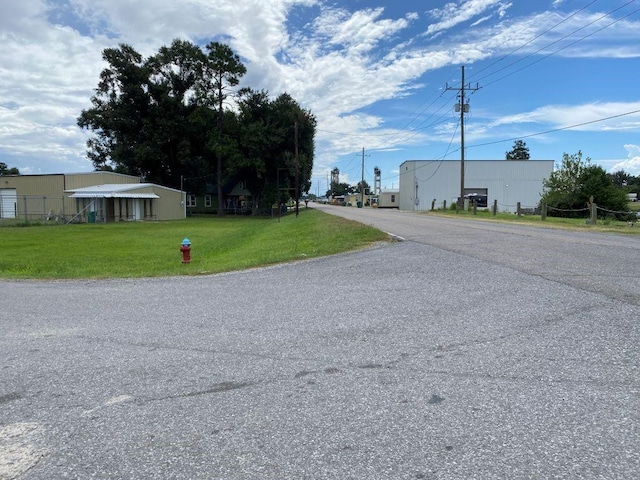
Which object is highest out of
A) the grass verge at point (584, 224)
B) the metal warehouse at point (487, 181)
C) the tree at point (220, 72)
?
the tree at point (220, 72)

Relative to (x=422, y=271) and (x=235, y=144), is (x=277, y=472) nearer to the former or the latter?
(x=422, y=271)

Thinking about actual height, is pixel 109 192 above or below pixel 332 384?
above

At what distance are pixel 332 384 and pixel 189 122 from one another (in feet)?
178

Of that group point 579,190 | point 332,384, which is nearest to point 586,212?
point 579,190

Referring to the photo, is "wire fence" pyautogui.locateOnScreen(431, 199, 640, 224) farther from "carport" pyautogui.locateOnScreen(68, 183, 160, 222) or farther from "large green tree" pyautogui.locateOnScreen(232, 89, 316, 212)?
"carport" pyautogui.locateOnScreen(68, 183, 160, 222)

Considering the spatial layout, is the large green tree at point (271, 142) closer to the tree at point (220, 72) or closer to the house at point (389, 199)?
the tree at point (220, 72)

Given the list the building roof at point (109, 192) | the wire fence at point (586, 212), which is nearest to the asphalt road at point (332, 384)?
A: the wire fence at point (586, 212)

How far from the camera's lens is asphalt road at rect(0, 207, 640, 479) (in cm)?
274

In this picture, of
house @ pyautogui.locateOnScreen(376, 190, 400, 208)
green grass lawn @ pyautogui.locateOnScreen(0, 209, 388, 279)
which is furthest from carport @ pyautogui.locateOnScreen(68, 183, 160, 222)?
house @ pyautogui.locateOnScreen(376, 190, 400, 208)

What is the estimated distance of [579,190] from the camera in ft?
134

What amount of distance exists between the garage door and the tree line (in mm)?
12002

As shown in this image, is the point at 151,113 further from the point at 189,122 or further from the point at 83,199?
the point at 83,199

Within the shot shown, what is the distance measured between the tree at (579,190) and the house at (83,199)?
3760 centimetres

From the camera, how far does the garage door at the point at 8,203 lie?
4488 centimetres
